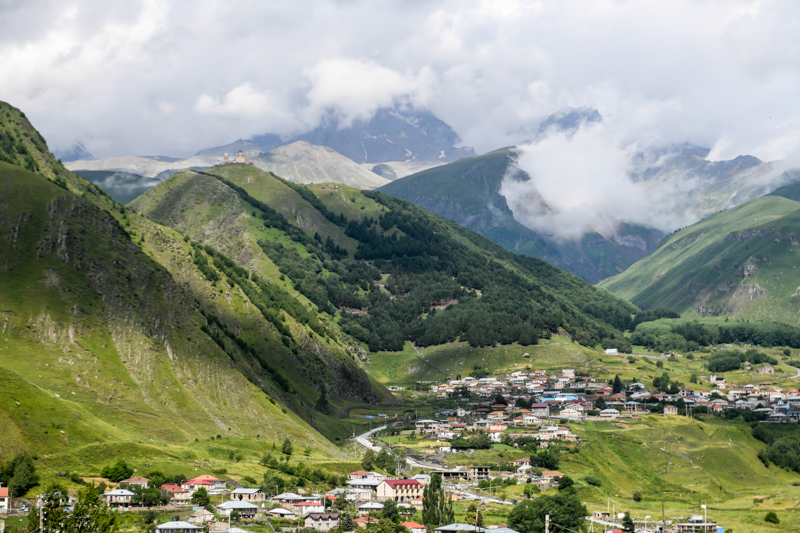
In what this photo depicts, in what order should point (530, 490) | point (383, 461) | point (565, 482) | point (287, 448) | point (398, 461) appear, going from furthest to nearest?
point (383, 461) < point (398, 461) < point (287, 448) < point (565, 482) < point (530, 490)

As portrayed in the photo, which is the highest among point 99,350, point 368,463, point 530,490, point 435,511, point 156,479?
point 99,350

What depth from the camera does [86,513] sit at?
83.1 meters

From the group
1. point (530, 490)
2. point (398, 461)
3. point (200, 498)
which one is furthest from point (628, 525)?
point (200, 498)

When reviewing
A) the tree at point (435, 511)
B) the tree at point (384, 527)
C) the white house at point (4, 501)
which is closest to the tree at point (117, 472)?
the white house at point (4, 501)

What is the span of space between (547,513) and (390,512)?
73.2 feet

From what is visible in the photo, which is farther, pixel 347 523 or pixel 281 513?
pixel 281 513

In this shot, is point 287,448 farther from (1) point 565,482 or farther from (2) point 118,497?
(2) point 118,497

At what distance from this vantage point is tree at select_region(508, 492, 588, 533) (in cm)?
11662

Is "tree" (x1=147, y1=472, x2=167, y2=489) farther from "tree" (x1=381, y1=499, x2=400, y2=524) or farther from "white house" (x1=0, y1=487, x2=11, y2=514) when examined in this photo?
"tree" (x1=381, y1=499, x2=400, y2=524)

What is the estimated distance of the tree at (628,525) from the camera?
396 feet

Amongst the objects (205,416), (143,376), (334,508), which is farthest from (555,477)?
(143,376)

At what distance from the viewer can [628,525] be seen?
404 ft

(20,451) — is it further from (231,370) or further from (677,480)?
(677,480)

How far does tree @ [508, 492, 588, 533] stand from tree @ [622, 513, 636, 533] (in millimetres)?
5904
